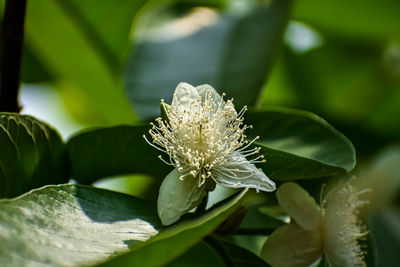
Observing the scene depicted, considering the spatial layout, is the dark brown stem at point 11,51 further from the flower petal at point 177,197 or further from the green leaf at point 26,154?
the flower petal at point 177,197

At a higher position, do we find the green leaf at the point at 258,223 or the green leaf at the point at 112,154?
the green leaf at the point at 112,154

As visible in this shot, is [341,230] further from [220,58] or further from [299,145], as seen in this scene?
[220,58]

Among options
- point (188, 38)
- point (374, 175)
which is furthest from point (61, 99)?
point (374, 175)

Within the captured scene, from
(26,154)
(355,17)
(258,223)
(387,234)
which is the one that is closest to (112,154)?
(26,154)

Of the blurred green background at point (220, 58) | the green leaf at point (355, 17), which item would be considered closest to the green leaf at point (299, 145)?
the blurred green background at point (220, 58)

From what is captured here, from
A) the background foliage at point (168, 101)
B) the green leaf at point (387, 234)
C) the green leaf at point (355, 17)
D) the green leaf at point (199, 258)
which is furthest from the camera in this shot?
the green leaf at point (355, 17)

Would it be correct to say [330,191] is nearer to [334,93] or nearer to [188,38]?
[188,38]
